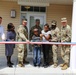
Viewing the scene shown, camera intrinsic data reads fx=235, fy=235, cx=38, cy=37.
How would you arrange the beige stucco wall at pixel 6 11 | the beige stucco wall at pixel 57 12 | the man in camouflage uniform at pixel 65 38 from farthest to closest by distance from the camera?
1. the beige stucco wall at pixel 57 12
2. the beige stucco wall at pixel 6 11
3. the man in camouflage uniform at pixel 65 38

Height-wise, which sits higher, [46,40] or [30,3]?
[30,3]

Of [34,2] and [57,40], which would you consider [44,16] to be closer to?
[34,2]

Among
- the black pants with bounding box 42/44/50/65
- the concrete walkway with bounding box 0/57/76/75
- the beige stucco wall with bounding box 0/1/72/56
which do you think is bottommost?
the concrete walkway with bounding box 0/57/76/75

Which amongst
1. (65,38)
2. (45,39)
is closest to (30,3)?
(45,39)

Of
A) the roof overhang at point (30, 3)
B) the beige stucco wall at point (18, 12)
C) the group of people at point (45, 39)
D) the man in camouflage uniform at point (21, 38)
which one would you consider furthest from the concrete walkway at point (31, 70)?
the roof overhang at point (30, 3)

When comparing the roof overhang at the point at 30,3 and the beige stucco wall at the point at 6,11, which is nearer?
the roof overhang at the point at 30,3

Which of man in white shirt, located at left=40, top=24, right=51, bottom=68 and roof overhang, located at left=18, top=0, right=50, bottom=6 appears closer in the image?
man in white shirt, located at left=40, top=24, right=51, bottom=68

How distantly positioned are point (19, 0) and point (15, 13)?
2.44 ft

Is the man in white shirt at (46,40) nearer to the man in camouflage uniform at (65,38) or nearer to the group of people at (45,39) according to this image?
the group of people at (45,39)

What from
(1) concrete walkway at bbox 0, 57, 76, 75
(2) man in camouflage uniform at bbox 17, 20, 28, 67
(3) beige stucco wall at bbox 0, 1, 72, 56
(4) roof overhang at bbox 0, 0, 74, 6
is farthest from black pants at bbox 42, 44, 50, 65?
(4) roof overhang at bbox 0, 0, 74, 6

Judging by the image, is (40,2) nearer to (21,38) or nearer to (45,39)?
(45,39)

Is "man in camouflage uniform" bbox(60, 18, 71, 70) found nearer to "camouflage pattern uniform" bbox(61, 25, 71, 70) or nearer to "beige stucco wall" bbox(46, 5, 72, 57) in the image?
"camouflage pattern uniform" bbox(61, 25, 71, 70)

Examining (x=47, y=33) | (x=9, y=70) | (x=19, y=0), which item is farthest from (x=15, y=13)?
(x=9, y=70)

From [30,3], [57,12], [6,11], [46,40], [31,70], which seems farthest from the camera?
[57,12]
